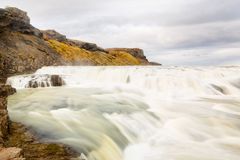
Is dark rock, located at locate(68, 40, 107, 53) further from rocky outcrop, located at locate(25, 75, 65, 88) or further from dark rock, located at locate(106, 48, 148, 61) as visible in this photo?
rocky outcrop, located at locate(25, 75, 65, 88)

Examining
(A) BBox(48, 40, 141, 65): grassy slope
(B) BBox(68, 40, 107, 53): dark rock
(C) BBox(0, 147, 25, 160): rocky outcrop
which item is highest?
(B) BBox(68, 40, 107, 53): dark rock

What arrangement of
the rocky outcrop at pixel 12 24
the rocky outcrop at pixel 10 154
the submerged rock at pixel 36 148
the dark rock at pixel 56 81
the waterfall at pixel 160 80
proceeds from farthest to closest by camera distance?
the rocky outcrop at pixel 12 24 → the dark rock at pixel 56 81 → the waterfall at pixel 160 80 → the submerged rock at pixel 36 148 → the rocky outcrop at pixel 10 154

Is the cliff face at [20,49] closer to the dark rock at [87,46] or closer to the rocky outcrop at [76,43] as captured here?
the rocky outcrop at [76,43]

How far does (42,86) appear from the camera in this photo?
1917 cm

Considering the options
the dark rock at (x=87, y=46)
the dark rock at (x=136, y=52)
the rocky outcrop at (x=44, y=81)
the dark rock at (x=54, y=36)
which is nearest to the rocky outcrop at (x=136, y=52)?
the dark rock at (x=136, y=52)

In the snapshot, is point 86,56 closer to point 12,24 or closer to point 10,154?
point 12,24

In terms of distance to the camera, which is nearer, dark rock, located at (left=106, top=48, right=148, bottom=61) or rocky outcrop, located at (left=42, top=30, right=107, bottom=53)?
rocky outcrop, located at (left=42, top=30, right=107, bottom=53)

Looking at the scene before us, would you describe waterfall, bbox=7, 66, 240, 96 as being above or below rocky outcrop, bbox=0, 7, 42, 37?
below

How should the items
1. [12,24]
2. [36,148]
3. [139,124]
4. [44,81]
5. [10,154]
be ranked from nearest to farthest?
[10,154], [36,148], [139,124], [44,81], [12,24]

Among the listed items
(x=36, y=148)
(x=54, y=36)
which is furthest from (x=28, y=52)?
(x=36, y=148)

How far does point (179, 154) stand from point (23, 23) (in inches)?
1156

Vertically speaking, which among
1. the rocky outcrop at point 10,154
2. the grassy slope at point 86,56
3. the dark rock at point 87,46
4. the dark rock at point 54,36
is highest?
the dark rock at point 54,36

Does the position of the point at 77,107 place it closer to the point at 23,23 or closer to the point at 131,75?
the point at 131,75

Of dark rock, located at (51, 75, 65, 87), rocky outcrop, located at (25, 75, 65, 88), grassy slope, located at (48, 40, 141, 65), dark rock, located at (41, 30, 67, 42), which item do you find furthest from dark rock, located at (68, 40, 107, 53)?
rocky outcrop, located at (25, 75, 65, 88)
